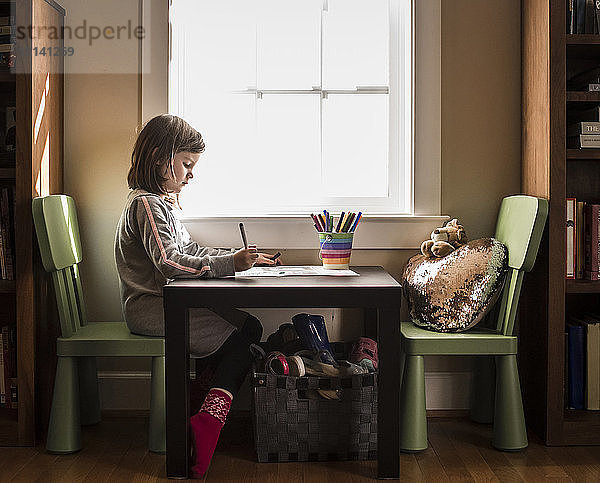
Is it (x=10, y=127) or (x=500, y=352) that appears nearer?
(x=500, y=352)

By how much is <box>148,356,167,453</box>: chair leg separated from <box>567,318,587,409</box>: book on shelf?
144 centimetres

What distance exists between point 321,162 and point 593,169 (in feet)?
3.48

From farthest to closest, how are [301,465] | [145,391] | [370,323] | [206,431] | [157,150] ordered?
[145,391], [370,323], [157,150], [301,465], [206,431]

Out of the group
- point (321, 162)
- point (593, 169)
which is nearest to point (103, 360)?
point (321, 162)

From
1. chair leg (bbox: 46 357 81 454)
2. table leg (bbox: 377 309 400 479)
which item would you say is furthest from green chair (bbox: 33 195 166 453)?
table leg (bbox: 377 309 400 479)

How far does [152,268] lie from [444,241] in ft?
3.52

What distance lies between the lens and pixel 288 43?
2994 mm

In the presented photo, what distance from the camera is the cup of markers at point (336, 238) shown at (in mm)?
2621

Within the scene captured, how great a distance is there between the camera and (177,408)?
2.21 metres

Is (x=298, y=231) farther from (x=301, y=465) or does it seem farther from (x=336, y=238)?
(x=301, y=465)

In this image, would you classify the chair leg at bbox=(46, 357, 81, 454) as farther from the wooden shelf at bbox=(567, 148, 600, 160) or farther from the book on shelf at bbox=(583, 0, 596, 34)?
the book on shelf at bbox=(583, 0, 596, 34)

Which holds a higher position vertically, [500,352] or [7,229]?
[7,229]

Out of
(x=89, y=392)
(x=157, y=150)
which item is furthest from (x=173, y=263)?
(x=89, y=392)

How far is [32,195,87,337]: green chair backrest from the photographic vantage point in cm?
247
